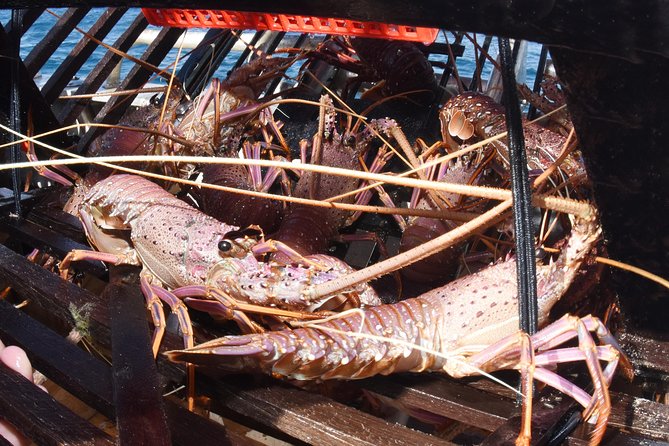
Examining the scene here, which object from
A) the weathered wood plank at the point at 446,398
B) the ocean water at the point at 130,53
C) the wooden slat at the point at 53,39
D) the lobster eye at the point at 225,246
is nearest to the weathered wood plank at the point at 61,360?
the lobster eye at the point at 225,246

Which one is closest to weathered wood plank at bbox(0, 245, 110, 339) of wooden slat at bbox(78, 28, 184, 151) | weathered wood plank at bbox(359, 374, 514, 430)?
weathered wood plank at bbox(359, 374, 514, 430)

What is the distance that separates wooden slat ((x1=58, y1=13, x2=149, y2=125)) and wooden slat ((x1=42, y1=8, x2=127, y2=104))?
9 centimetres

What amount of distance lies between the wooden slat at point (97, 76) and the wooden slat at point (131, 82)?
0.11 metres

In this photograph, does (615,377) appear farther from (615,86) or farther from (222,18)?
(222,18)

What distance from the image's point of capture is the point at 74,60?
11.9 feet

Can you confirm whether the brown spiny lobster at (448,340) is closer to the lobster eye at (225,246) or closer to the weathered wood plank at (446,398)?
the weathered wood plank at (446,398)

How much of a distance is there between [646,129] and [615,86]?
0.13m

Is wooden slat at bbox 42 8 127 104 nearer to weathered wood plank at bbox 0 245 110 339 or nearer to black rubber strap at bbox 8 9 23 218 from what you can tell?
black rubber strap at bbox 8 9 23 218

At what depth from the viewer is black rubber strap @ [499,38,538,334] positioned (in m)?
1.32

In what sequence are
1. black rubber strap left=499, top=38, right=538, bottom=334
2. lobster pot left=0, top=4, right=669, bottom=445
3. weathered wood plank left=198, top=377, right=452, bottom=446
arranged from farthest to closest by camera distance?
weathered wood plank left=198, top=377, right=452, bottom=446 → black rubber strap left=499, top=38, right=538, bottom=334 → lobster pot left=0, top=4, right=669, bottom=445

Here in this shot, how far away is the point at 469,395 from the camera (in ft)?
6.04

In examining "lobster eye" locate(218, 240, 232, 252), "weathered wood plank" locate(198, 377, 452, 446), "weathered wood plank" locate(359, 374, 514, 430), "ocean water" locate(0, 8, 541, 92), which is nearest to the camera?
"weathered wood plank" locate(198, 377, 452, 446)

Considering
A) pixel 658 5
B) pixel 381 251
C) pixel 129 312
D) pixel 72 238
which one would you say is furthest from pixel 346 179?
pixel 658 5

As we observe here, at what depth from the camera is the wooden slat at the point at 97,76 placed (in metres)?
3.60
